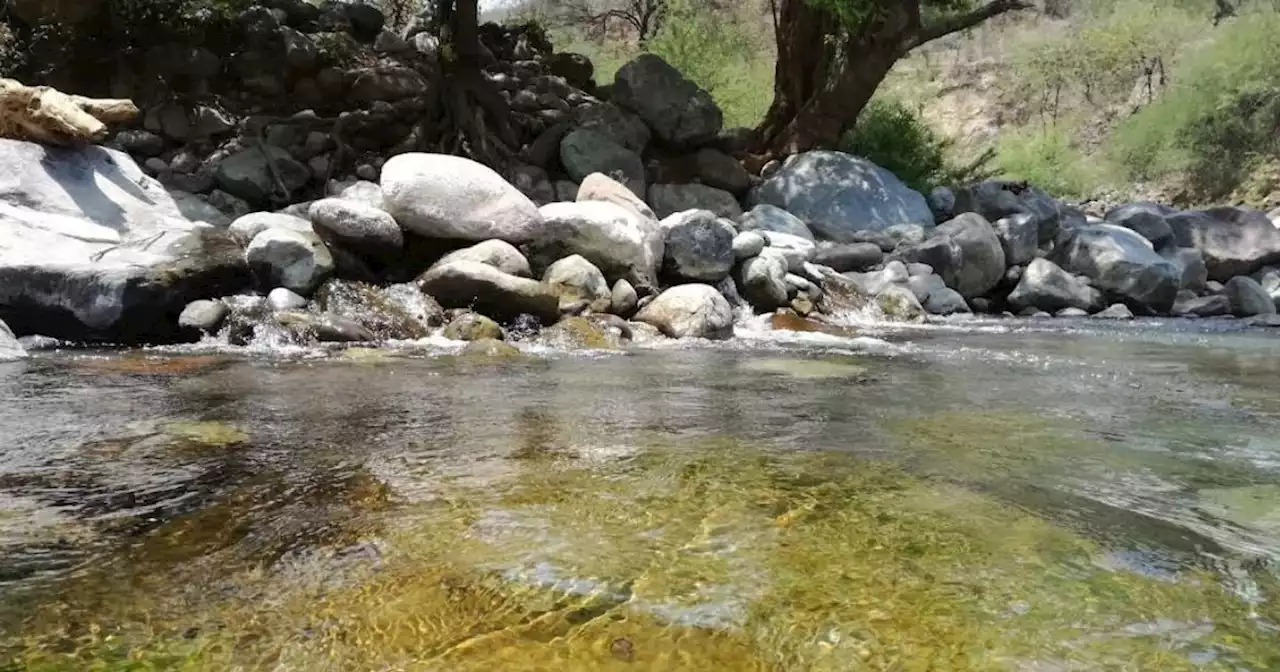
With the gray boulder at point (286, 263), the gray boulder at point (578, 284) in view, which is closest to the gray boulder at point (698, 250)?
the gray boulder at point (578, 284)

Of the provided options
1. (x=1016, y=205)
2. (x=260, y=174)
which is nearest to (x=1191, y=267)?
(x=1016, y=205)

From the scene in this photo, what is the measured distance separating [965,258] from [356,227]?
7650 mm

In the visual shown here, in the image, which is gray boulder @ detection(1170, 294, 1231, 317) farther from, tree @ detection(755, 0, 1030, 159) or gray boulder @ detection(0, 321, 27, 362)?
gray boulder @ detection(0, 321, 27, 362)

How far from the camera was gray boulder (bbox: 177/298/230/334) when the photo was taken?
23.8 feet

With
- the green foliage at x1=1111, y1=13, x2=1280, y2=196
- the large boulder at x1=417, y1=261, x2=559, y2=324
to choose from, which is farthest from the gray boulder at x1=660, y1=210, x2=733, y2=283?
the green foliage at x1=1111, y1=13, x2=1280, y2=196

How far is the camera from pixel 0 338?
6.39m

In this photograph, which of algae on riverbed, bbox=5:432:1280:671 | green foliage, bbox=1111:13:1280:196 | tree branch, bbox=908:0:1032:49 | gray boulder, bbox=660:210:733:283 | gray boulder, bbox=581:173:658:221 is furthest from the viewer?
green foliage, bbox=1111:13:1280:196

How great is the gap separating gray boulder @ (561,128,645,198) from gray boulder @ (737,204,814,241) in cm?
180

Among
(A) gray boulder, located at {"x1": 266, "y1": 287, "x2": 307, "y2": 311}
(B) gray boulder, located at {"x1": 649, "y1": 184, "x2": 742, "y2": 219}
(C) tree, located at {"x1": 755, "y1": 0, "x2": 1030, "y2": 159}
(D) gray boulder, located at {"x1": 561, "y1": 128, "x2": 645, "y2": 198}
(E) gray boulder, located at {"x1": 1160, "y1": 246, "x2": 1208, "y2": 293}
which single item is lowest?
(E) gray boulder, located at {"x1": 1160, "y1": 246, "x2": 1208, "y2": 293}

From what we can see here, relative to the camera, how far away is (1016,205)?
44.4 ft

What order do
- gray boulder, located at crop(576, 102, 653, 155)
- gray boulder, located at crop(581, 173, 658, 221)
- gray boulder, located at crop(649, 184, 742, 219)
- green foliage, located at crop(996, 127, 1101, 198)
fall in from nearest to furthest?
gray boulder, located at crop(581, 173, 658, 221) < gray boulder, located at crop(649, 184, 742, 219) < gray boulder, located at crop(576, 102, 653, 155) < green foliage, located at crop(996, 127, 1101, 198)

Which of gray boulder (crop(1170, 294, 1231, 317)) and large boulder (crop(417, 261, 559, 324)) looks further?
gray boulder (crop(1170, 294, 1231, 317))

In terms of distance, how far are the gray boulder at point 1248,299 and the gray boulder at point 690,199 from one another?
6.52m

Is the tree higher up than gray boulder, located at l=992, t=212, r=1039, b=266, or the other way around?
the tree
